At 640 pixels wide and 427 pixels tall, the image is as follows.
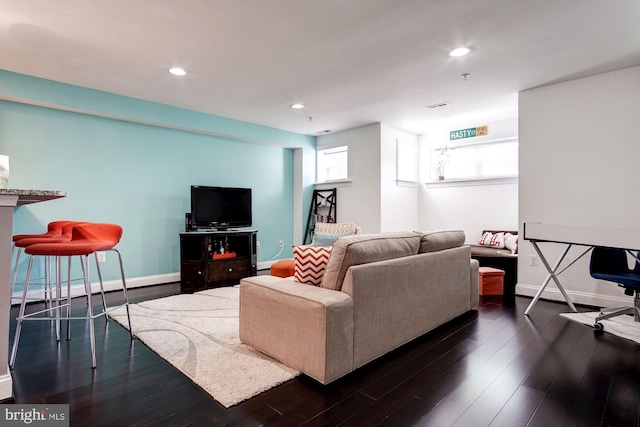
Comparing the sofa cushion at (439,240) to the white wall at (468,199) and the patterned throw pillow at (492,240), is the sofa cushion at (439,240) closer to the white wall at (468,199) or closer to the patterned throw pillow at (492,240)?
the patterned throw pillow at (492,240)

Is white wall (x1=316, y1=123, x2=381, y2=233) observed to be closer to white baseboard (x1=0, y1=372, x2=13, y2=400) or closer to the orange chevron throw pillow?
the orange chevron throw pillow

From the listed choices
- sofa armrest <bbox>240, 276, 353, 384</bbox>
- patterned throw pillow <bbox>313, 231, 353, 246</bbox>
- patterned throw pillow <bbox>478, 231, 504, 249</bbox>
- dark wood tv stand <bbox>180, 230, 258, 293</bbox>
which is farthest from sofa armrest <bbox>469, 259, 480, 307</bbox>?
dark wood tv stand <bbox>180, 230, 258, 293</bbox>

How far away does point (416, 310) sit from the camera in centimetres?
252

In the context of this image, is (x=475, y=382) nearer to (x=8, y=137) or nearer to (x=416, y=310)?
(x=416, y=310)

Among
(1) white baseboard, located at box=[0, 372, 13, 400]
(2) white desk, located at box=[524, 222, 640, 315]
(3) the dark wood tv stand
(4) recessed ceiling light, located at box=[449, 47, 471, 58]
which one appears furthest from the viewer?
(3) the dark wood tv stand

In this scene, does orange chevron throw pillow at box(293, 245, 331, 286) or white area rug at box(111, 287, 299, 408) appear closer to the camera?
white area rug at box(111, 287, 299, 408)

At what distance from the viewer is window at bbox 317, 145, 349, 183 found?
6.20 meters

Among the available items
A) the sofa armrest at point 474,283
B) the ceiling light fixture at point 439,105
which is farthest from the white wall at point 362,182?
the sofa armrest at point 474,283

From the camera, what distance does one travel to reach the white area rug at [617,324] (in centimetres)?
270

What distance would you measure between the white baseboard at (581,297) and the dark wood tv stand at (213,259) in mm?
3552

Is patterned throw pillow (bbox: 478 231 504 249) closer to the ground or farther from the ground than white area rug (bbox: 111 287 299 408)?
farther from the ground

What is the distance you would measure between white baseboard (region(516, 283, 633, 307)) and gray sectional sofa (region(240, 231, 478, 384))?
1890mm

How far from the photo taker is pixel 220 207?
489 centimetres

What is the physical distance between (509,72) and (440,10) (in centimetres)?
152
